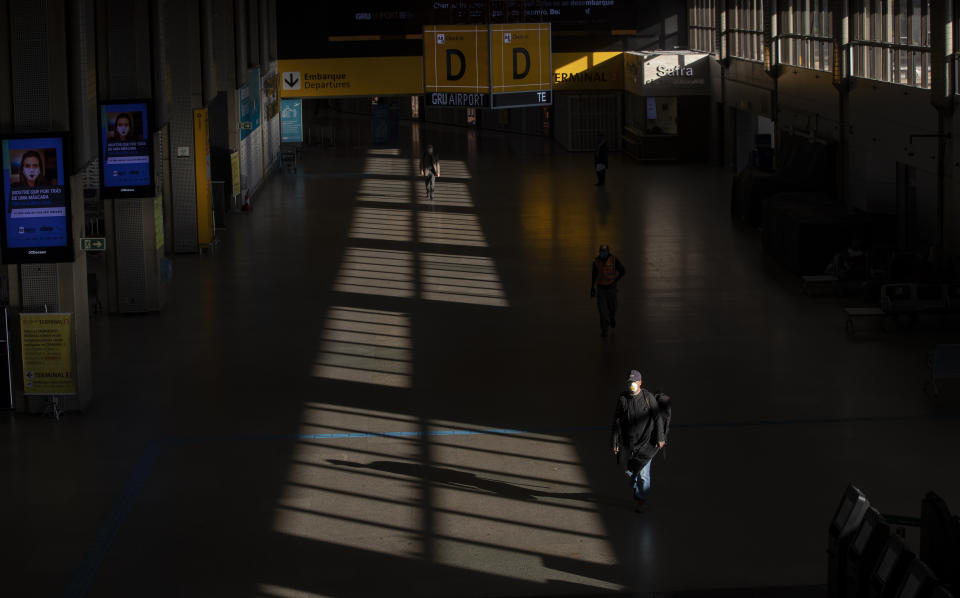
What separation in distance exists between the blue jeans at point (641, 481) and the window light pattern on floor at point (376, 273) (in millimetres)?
10493

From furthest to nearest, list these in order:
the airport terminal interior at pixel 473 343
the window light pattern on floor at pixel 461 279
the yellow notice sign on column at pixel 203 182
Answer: the yellow notice sign on column at pixel 203 182 → the window light pattern on floor at pixel 461 279 → the airport terminal interior at pixel 473 343

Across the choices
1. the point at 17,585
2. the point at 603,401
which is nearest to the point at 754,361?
the point at 603,401

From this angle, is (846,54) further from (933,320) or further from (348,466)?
(348,466)

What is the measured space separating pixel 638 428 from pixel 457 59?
14.0m

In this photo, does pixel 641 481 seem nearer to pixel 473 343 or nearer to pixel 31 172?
pixel 473 343

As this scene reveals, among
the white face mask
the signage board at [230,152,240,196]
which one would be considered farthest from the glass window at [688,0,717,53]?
the white face mask

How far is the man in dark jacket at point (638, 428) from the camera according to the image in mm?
11133

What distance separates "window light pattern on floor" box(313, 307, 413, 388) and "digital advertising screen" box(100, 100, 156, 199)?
3.47m

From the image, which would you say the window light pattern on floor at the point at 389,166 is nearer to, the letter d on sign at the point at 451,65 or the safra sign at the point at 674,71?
the safra sign at the point at 674,71

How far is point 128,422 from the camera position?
14516 mm

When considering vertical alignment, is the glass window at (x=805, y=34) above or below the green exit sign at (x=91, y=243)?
above

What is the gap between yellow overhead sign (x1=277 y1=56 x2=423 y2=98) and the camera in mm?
41375

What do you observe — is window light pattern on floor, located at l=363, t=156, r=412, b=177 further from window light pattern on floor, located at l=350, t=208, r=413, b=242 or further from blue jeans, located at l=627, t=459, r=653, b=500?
blue jeans, located at l=627, t=459, r=653, b=500

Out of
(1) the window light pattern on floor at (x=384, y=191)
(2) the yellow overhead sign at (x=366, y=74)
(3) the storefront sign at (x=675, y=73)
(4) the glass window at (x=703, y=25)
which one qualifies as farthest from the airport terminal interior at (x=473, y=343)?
(2) the yellow overhead sign at (x=366, y=74)
